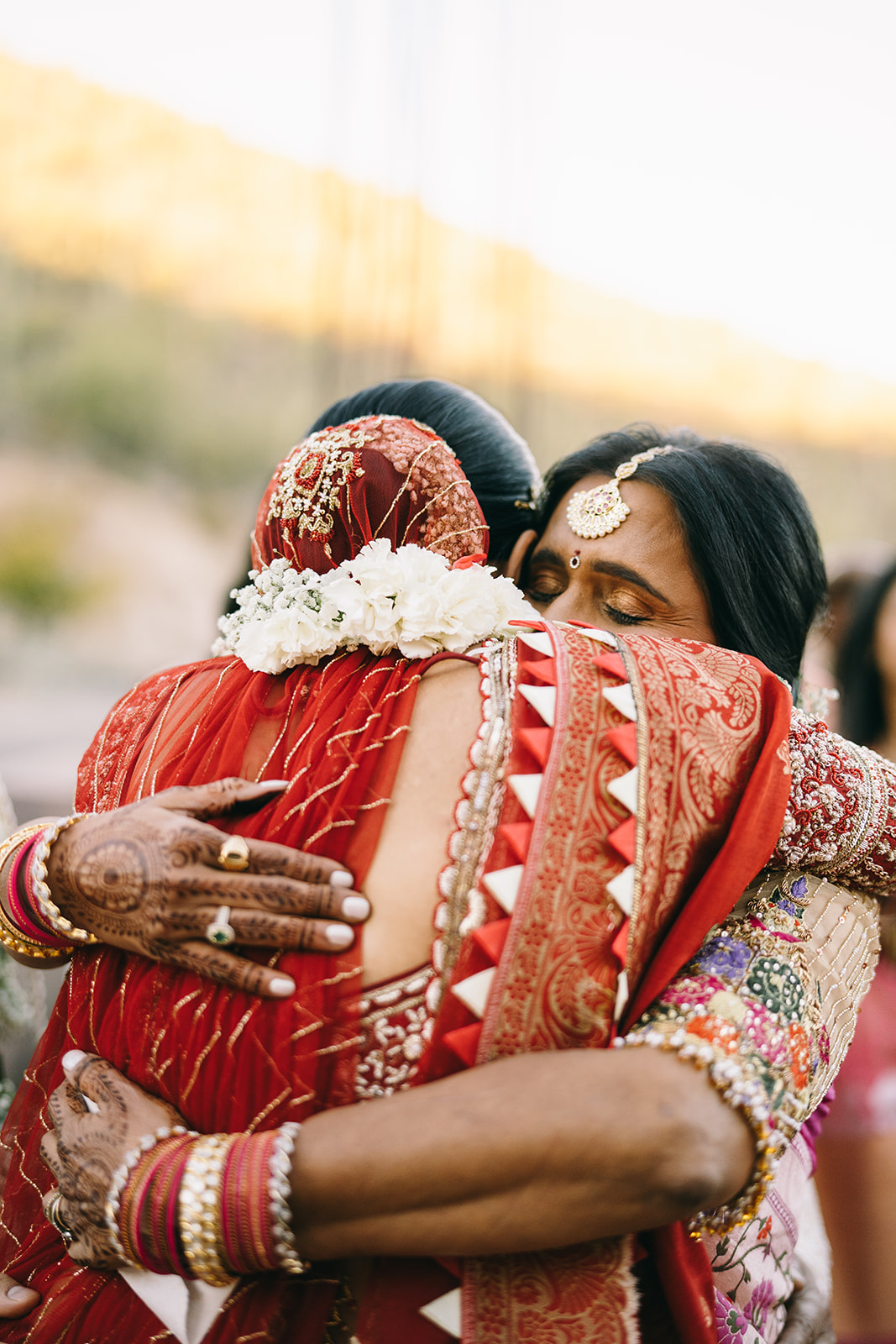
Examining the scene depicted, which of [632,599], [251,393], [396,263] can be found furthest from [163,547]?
[632,599]

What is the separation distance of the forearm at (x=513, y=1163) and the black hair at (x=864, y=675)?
10.1 ft

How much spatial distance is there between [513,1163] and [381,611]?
2.00ft

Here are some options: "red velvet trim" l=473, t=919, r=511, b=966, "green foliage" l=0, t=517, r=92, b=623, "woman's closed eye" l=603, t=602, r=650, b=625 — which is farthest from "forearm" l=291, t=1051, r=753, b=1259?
"green foliage" l=0, t=517, r=92, b=623

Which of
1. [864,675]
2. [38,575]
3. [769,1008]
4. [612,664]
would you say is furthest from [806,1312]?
[38,575]

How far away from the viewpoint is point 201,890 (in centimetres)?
110

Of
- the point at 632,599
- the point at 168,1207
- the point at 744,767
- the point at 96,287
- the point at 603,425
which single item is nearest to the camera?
the point at 168,1207

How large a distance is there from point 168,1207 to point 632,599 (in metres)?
1.22

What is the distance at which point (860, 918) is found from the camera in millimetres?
1375

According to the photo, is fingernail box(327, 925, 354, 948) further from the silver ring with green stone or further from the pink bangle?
the pink bangle

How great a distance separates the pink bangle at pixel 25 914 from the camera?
4.19 ft

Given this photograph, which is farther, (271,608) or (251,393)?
(251,393)

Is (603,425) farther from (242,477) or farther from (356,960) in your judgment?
(356,960)

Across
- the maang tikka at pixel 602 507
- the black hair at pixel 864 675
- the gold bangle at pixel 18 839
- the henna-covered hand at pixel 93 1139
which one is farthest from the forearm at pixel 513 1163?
the black hair at pixel 864 675

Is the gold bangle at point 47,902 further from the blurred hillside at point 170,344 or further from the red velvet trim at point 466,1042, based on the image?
the blurred hillside at point 170,344
